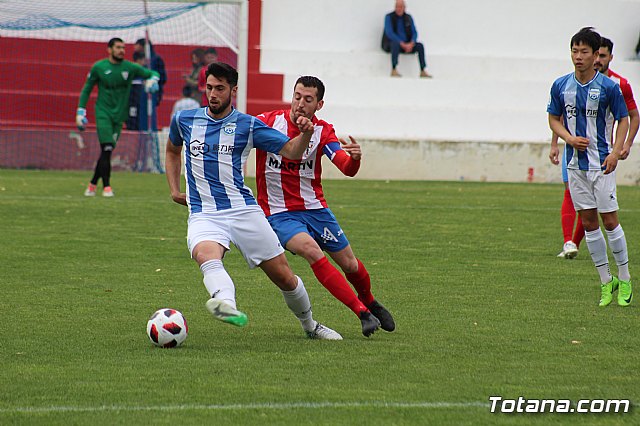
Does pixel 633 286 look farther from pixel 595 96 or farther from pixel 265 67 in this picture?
pixel 265 67

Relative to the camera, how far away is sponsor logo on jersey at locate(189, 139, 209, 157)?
652 cm

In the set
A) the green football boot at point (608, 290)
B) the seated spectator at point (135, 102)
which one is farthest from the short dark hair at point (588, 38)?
the seated spectator at point (135, 102)

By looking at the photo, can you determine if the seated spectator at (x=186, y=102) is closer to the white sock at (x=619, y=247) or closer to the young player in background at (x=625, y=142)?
the young player in background at (x=625, y=142)

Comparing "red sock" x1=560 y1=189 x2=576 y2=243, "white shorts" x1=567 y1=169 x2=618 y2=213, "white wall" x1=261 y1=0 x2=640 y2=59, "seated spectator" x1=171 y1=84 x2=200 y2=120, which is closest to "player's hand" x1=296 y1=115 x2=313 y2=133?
"white shorts" x1=567 y1=169 x2=618 y2=213

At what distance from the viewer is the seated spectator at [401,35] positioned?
24531 millimetres

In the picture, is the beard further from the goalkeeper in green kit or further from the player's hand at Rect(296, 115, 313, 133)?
the goalkeeper in green kit

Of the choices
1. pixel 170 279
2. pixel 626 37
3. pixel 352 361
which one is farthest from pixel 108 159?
pixel 626 37

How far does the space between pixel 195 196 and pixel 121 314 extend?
4.02 feet

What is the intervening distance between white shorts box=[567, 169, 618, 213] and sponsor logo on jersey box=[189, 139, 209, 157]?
3053 mm

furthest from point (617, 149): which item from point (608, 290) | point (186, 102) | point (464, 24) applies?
point (464, 24)

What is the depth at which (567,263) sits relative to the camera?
10555mm

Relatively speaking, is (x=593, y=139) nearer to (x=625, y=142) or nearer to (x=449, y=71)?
(x=625, y=142)

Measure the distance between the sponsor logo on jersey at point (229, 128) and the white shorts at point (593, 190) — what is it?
2914 millimetres

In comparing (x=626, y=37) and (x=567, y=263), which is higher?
(x=626, y=37)
